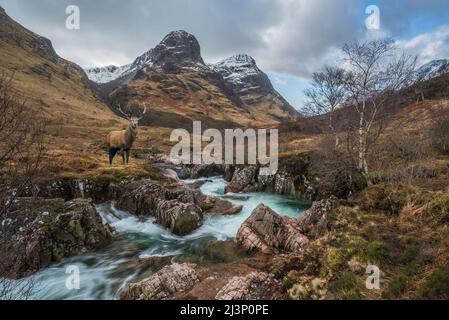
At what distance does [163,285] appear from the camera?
9.71 metres

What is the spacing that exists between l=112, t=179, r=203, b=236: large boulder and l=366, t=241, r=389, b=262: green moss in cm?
1022

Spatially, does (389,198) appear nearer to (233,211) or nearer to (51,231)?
(233,211)

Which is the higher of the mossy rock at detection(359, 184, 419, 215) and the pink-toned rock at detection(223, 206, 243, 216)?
the mossy rock at detection(359, 184, 419, 215)

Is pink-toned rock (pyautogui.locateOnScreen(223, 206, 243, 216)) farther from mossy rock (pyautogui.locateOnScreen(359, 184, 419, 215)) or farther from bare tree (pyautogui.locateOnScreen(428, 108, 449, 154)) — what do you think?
bare tree (pyautogui.locateOnScreen(428, 108, 449, 154))

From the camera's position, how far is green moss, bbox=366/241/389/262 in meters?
8.56

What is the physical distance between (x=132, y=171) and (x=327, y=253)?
19286 millimetres

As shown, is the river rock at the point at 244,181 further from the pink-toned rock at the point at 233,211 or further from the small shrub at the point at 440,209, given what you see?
the small shrub at the point at 440,209

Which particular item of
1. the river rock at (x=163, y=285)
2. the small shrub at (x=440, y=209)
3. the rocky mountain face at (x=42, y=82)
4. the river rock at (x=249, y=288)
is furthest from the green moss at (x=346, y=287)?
the rocky mountain face at (x=42, y=82)

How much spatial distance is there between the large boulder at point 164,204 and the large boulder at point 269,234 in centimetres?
384

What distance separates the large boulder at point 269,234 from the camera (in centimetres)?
1327

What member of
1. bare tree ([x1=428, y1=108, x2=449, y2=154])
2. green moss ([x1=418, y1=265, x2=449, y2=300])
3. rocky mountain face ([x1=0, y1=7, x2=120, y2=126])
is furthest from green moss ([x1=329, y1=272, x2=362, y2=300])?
rocky mountain face ([x1=0, y1=7, x2=120, y2=126])
